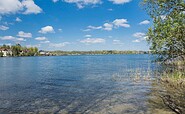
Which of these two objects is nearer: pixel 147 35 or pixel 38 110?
pixel 38 110

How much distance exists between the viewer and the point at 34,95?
2075cm

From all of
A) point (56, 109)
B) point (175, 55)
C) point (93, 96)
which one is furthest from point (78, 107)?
point (175, 55)

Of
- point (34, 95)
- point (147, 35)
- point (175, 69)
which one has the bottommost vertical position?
point (34, 95)

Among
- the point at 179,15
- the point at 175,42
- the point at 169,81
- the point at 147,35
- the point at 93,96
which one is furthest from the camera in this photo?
the point at 169,81

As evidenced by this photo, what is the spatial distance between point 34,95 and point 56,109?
615 centimetres

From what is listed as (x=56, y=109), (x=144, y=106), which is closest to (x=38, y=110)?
(x=56, y=109)

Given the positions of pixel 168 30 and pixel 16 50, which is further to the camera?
pixel 16 50

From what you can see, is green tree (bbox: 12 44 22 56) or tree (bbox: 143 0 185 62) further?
green tree (bbox: 12 44 22 56)

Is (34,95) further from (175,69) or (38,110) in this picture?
(175,69)

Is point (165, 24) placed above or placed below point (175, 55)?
above

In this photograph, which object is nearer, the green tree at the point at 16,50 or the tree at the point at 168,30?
the tree at the point at 168,30

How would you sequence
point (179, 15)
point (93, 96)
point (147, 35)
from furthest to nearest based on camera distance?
point (93, 96)
point (147, 35)
point (179, 15)

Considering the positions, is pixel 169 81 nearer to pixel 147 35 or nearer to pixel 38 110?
pixel 147 35

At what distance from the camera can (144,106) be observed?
15.5 metres
